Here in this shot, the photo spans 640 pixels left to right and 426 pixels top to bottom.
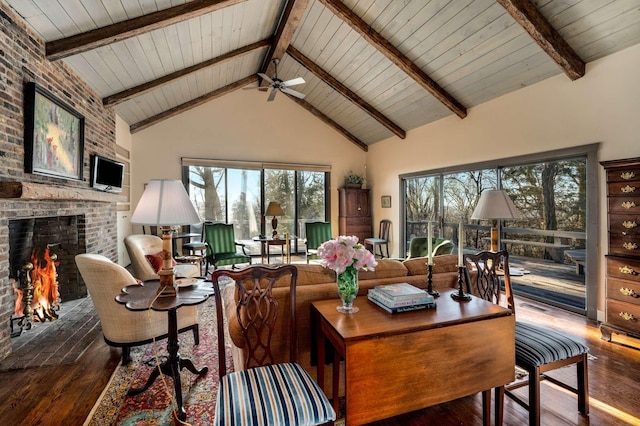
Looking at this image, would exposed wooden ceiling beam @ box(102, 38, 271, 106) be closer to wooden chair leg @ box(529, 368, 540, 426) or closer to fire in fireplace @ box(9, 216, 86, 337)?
fire in fireplace @ box(9, 216, 86, 337)

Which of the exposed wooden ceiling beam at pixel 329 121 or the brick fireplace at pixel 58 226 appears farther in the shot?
the exposed wooden ceiling beam at pixel 329 121

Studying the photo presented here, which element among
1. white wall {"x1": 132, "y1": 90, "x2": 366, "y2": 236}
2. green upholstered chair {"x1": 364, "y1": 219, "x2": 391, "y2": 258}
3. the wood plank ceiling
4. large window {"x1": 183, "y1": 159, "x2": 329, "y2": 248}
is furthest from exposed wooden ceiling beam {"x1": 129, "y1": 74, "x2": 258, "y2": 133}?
green upholstered chair {"x1": 364, "y1": 219, "x2": 391, "y2": 258}

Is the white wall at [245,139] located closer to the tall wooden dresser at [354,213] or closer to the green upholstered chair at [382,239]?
the tall wooden dresser at [354,213]

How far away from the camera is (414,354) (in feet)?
4.70

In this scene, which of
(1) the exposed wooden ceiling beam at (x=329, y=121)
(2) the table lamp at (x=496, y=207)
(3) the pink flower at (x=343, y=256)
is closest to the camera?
(3) the pink flower at (x=343, y=256)

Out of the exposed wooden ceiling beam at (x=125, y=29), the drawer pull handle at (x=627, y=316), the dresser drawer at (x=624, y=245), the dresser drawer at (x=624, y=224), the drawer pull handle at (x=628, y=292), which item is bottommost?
the drawer pull handle at (x=627, y=316)

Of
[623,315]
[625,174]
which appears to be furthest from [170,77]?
[623,315]

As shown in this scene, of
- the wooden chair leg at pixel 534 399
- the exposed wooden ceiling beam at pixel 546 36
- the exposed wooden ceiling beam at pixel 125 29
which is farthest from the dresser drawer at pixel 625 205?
the exposed wooden ceiling beam at pixel 125 29

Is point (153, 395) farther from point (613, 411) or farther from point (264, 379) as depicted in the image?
point (613, 411)

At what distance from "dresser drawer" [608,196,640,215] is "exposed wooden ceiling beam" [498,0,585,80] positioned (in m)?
1.50

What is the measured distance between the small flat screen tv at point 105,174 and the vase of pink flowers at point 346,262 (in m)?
3.79

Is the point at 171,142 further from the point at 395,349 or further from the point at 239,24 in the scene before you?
the point at 395,349

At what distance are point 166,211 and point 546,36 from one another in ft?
12.9

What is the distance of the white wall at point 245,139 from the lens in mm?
6074
